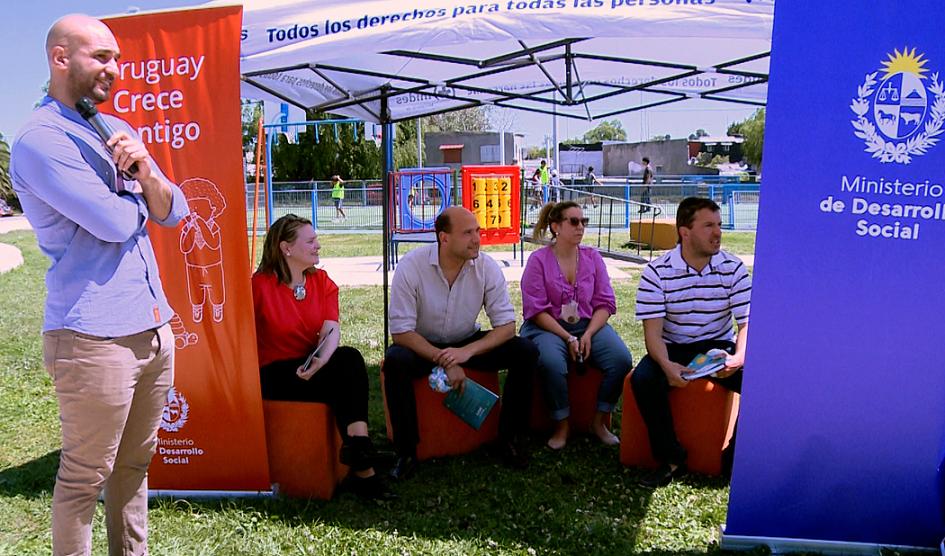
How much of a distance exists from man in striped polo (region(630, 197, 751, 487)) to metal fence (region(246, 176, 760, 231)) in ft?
44.2

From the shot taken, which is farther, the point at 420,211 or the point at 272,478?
the point at 420,211

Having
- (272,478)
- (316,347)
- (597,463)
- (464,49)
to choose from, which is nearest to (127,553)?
(272,478)

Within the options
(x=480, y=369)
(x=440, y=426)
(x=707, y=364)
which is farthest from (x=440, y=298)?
(x=707, y=364)

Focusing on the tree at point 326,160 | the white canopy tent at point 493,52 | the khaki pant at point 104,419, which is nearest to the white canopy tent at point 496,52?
the white canopy tent at point 493,52

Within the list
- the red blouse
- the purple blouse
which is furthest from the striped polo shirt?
the red blouse

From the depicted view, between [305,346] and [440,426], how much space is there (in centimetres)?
87

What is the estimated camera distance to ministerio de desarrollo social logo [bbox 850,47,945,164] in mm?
2553

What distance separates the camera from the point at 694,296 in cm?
390

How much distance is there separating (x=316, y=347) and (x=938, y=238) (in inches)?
106

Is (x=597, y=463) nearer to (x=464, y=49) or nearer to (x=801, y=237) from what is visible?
(x=801, y=237)

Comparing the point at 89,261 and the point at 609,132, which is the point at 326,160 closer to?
the point at 89,261

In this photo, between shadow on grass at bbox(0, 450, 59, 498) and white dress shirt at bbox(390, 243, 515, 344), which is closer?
shadow on grass at bbox(0, 450, 59, 498)

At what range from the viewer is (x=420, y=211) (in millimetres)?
13562

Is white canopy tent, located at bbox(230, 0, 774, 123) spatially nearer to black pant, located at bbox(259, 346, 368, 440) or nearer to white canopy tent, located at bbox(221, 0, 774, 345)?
white canopy tent, located at bbox(221, 0, 774, 345)
